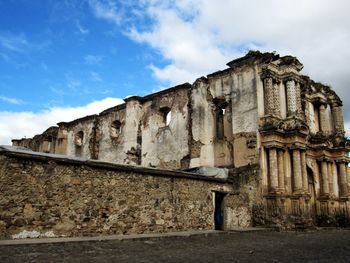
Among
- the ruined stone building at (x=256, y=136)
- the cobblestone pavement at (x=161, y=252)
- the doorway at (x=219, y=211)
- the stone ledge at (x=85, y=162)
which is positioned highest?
the ruined stone building at (x=256, y=136)

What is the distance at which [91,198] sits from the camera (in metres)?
9.38

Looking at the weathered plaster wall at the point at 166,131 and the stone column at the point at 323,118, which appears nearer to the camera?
the weathered plaster wall at the point at 166,131

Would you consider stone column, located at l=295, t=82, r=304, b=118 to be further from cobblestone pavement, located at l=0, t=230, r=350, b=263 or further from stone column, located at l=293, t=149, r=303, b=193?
cobblestone pavement, located at l=0, t=230, r=350, b=263

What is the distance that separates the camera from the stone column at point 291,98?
16.8 m

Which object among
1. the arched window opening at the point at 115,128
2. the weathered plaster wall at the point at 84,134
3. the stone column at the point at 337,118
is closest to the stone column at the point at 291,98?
the stone column at the point at 337,118

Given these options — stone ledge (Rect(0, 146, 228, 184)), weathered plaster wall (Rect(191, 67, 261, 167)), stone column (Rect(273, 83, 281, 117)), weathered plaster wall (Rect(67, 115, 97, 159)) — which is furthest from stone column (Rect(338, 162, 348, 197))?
weathered plaster wall (Rect(67, 115, 97, 159))

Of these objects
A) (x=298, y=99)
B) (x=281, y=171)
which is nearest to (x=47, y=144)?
(x=281, y=171)

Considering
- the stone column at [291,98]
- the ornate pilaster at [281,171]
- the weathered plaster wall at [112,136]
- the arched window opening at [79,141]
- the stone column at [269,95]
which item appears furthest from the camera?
the arched window opening at [79,141]

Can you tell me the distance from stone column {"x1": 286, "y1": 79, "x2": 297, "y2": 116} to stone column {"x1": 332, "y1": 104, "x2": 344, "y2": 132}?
5268 millimetres

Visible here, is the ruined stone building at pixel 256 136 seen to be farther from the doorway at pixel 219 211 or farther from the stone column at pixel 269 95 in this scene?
the doorway at pixel 219 211

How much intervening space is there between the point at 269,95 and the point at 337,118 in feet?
Result: 22.8

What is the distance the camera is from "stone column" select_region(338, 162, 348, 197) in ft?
62.5

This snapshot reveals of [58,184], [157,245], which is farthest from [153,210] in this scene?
[58,184]

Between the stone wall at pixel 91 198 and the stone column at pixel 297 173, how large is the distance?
4.92 m
